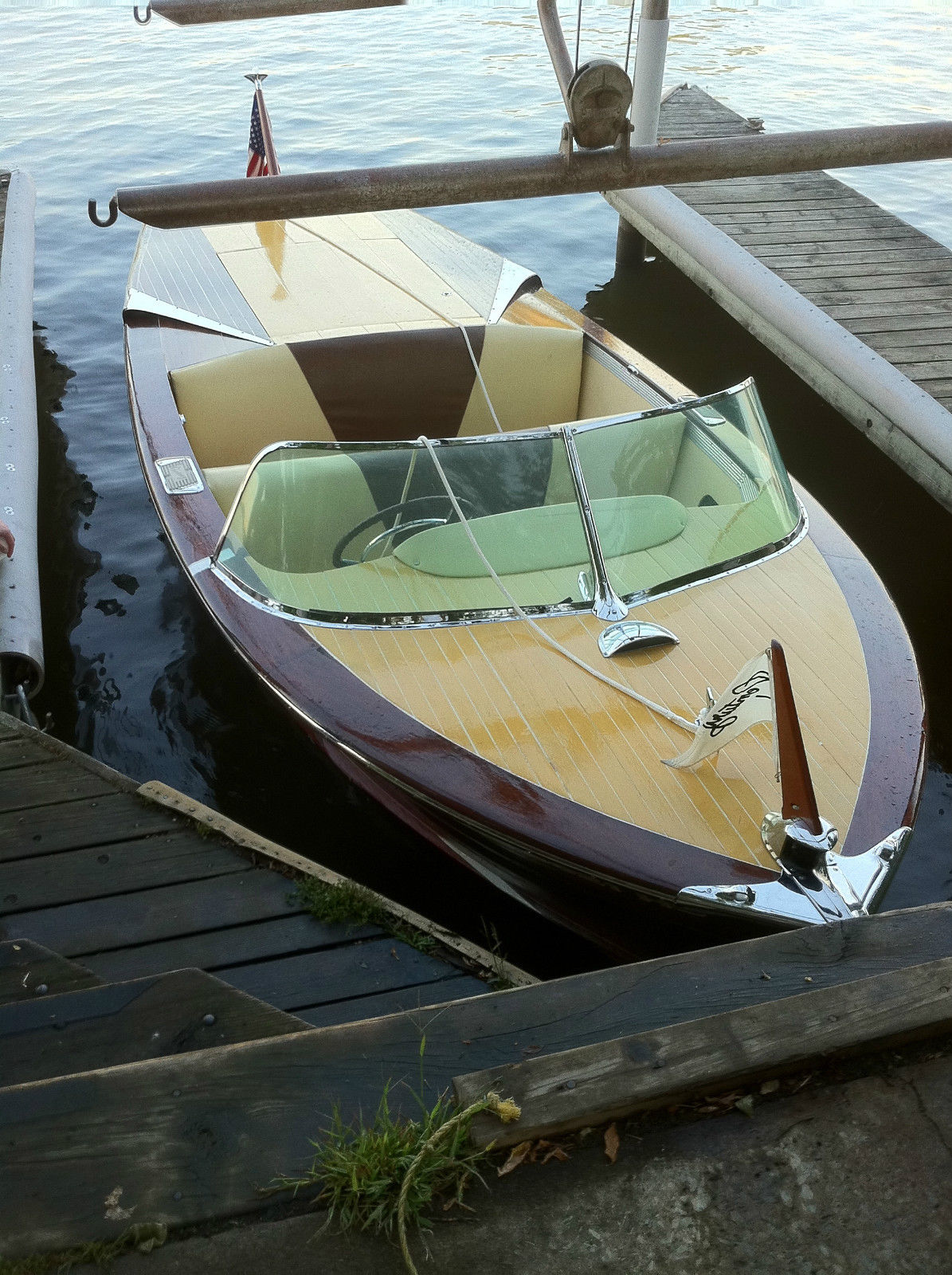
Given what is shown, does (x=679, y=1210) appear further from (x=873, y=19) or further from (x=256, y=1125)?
(x=873, y=19)

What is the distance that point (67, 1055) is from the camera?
6.20 ft

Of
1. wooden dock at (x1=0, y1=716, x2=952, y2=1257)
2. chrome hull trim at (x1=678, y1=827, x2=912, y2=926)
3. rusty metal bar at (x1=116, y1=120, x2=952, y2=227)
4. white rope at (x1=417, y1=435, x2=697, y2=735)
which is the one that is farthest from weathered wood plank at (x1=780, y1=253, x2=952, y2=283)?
wooden dock at (x1=0, y1=716, x2=952, y2=1257)

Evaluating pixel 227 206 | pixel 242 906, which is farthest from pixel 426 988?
pixel 227 206

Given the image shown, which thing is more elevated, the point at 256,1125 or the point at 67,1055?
the point at 256,1125

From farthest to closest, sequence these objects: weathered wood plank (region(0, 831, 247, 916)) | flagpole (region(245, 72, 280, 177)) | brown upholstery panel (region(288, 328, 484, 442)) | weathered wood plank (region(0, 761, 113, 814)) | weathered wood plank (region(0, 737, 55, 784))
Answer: flagpole (region(245, 72, 280, 177))
brown upholstery panel (region(288, 328, 484, 442))
weathered wood plank (region(0, 737, 55, 784))
weathered wood plank (region(0, 761, 113, 814))
weathered wood plank (region(0, 831, 247, 916))

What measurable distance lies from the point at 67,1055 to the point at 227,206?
2.13 metres

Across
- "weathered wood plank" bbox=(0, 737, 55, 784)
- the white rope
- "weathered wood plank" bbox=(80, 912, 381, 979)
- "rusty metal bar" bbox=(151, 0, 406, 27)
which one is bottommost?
"weathered wood plank" bbox=(80, 912, 381, 979)

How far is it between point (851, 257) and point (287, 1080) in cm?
681

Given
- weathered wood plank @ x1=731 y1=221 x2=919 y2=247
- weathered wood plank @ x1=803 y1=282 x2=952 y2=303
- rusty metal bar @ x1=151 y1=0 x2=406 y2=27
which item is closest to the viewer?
rusty metal bar @ x1=151 y1=0 x2=406 y2=27

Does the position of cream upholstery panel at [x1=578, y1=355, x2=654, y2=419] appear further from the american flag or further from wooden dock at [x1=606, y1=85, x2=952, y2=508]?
the american flag

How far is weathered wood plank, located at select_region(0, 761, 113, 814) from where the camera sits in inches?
115

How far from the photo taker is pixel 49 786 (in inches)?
116

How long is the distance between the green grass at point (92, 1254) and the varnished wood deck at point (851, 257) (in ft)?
17.1

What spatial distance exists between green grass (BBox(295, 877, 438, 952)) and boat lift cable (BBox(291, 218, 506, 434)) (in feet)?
8.06
